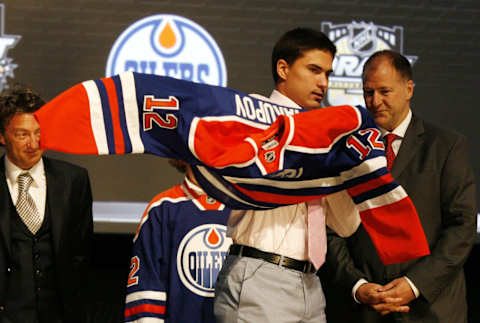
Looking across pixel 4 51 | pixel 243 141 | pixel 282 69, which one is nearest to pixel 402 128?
pixel 282 69

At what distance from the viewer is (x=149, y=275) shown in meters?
2.43

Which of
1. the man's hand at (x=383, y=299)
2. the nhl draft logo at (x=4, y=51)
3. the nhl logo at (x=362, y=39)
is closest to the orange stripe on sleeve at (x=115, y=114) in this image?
the man's hand at (x=383, y=299)

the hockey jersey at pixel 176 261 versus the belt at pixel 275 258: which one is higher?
the belt at pixel 275 258

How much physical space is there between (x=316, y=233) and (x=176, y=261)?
73 centimetres

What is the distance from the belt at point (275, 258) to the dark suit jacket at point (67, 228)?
0.90 m

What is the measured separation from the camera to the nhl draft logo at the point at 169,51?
3764mm

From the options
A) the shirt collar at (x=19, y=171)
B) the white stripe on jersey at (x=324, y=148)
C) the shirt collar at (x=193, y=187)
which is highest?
the white stripe on jersey at (x=324, y=148)

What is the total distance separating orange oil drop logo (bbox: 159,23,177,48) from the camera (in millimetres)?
3779

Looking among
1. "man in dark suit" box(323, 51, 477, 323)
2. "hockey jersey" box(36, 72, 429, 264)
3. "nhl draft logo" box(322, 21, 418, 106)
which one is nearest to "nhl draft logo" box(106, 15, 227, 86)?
"nhl draft logo" box(322, 21, 418, 106)

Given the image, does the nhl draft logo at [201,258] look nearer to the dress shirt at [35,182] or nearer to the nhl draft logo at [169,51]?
the dress shirt at [35,182]

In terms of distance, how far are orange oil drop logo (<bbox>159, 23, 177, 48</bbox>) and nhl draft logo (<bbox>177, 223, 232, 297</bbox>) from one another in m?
1.59

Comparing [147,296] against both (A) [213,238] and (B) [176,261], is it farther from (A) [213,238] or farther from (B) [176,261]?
(A) [213,238]

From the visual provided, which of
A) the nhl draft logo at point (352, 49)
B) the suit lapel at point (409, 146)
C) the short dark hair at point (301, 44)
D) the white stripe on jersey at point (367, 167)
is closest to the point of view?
the white stripe on jersey at point (367, 167)

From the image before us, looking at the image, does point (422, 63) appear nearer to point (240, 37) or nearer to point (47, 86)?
point (240, 37)
